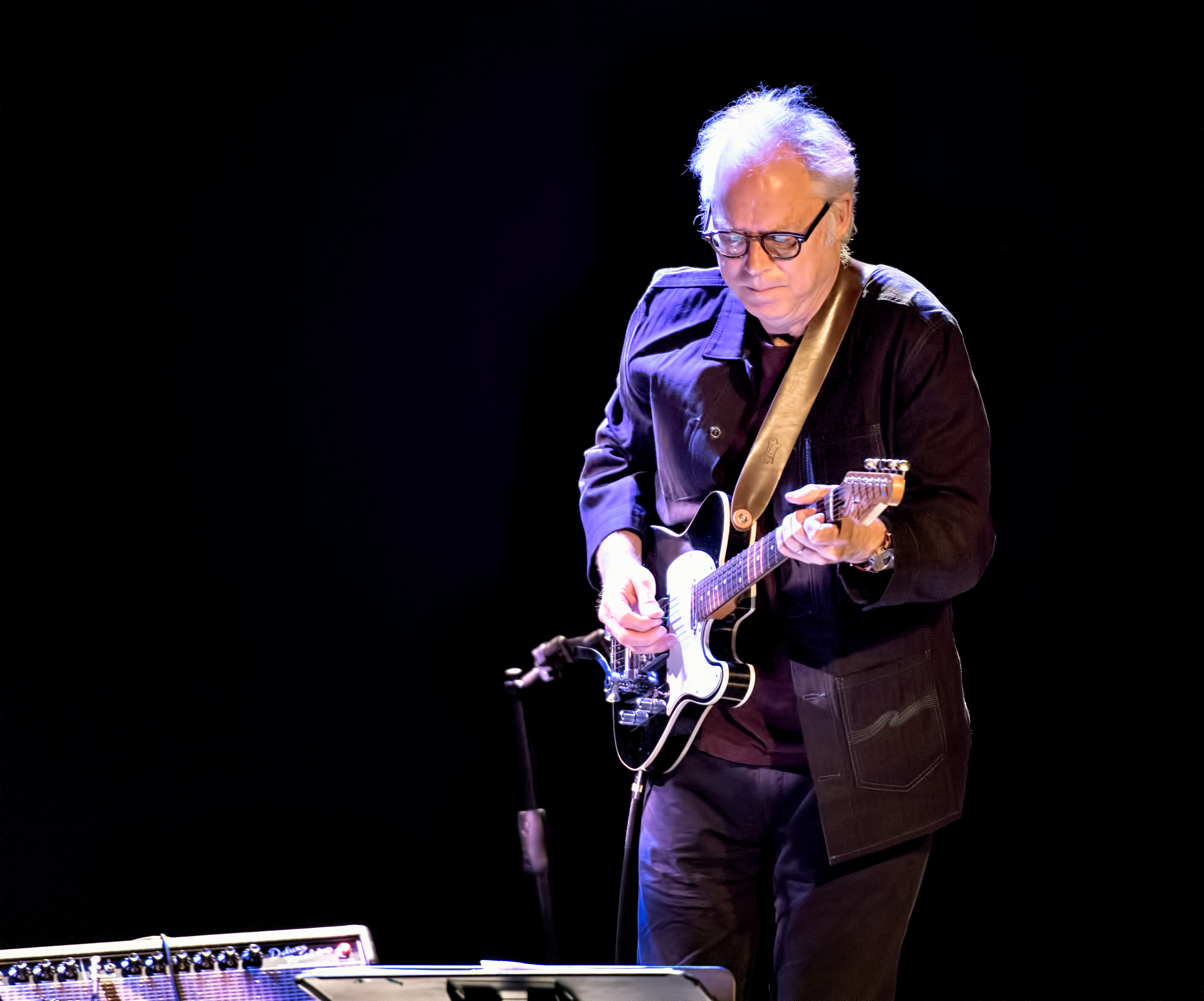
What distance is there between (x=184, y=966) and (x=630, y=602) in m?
1.09

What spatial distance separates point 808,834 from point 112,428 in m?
2.17

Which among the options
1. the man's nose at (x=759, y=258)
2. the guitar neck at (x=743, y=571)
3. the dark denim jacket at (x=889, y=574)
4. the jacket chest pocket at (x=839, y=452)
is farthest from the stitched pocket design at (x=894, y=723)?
the man's nose at (x=759, y=258)

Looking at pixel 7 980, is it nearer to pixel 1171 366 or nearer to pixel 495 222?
pixel 495 222

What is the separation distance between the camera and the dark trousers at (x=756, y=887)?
2.17 metres

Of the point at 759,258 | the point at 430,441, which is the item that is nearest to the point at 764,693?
the point at 759,258

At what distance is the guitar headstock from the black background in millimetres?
1321

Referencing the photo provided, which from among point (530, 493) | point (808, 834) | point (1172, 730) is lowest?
point (1172, 730)

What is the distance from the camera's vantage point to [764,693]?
231 cm

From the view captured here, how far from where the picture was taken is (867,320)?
2.24 m

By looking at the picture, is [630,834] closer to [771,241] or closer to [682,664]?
[682,664]

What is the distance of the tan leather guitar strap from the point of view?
2.25 m

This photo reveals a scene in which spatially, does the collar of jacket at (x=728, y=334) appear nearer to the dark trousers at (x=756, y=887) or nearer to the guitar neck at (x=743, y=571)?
the guitar neck at (x=743, y=571)

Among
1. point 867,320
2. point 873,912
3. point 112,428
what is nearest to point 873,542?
point 867,320

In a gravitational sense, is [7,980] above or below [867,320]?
below
